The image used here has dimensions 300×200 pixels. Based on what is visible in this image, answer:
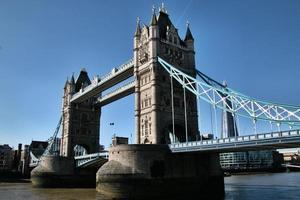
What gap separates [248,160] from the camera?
13725 centimetres

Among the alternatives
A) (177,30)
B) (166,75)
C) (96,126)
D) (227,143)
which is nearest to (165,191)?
(227,143)

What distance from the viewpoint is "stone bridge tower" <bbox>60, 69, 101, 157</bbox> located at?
70625 millimetres

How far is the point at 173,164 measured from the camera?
125 feet

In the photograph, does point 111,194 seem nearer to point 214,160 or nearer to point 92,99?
point 214,160

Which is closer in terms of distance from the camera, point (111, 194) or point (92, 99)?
point (111, 194)

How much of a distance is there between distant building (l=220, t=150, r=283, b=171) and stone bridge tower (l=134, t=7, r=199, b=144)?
88960 millimetres

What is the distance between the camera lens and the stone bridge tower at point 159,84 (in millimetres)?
43750

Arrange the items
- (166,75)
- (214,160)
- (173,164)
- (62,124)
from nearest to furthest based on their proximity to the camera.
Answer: (173,164), (214,160), (166,75), (62,124)

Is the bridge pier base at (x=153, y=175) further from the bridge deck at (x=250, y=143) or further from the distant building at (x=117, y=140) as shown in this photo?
the distant building at (x=117, y=140)

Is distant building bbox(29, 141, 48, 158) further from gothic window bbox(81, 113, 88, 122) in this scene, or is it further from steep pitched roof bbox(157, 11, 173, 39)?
steep pitched roof bbox(157, 11, 173, 39)

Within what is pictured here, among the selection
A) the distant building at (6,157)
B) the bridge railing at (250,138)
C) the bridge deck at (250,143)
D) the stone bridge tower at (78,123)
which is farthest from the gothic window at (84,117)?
the distant building at (6,157)

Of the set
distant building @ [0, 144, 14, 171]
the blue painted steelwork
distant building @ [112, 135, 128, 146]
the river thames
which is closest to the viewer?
the river thames

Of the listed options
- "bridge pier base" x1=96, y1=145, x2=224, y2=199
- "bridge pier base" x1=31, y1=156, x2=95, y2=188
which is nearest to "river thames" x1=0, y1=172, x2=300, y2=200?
"bridge pier base" x1=96, y1=145, x2=224, y2=199

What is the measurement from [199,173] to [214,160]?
3646 millimetres
